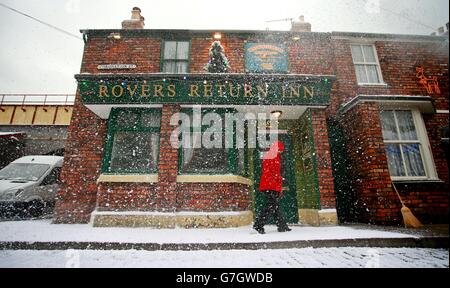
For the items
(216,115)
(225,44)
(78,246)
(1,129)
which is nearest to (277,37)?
(225,44)

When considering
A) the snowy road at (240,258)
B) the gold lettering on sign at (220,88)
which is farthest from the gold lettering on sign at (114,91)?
the snowy road at (240,258)

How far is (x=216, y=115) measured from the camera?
641 cm


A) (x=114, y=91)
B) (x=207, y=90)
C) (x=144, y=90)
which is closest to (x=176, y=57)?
(x=144, y=90)

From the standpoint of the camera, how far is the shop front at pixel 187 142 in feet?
19.0

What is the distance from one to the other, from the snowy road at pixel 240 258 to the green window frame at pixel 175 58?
564 cm

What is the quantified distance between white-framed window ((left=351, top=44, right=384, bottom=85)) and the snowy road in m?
6.05

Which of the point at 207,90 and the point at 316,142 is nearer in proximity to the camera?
the point at 207,90

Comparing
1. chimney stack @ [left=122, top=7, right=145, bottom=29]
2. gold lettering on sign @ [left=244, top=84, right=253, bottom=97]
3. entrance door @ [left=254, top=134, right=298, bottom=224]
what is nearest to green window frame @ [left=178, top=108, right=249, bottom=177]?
gold lettering on sign @ [left=244, top=84, right=253, bottom=97]

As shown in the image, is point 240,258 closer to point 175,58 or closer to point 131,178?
point 131,178

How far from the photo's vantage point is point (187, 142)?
6.22 meters

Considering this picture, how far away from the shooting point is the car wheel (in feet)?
23.7

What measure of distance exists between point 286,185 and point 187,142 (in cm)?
331

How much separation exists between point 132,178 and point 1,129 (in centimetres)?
1365

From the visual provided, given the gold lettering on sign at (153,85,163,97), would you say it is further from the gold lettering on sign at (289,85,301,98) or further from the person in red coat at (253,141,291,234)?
the gold lettering on sign at (289,85,301,98)
